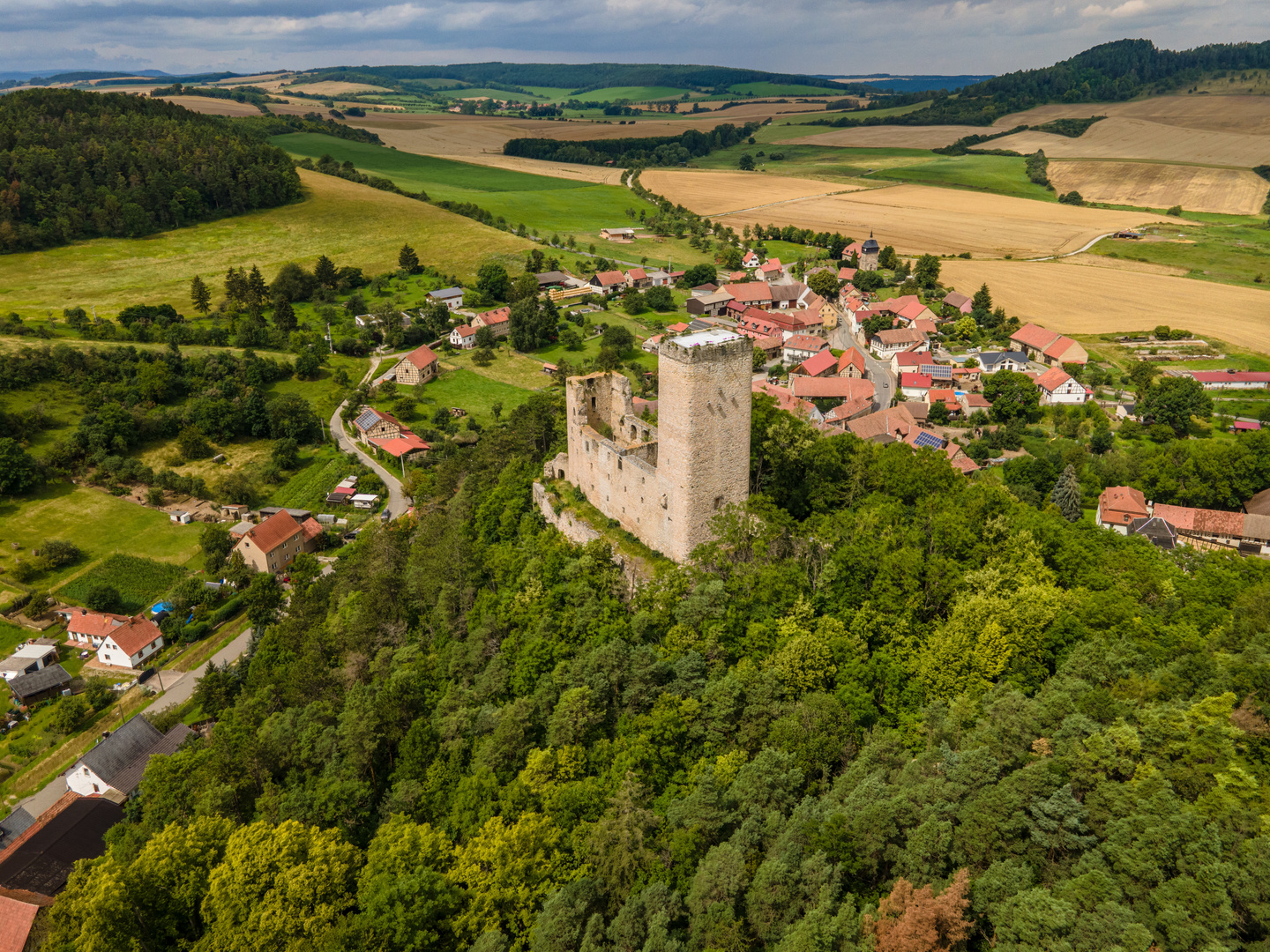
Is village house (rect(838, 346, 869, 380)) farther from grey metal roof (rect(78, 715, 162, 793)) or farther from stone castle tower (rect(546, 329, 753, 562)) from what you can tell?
grey metal roof (rect(78, 715, 162, 793))

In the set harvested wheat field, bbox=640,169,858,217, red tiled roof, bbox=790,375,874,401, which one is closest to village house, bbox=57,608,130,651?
red tiled roof, bbox=790,375,874,401

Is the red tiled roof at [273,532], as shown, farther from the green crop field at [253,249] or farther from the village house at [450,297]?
the green crop field at [253,249]

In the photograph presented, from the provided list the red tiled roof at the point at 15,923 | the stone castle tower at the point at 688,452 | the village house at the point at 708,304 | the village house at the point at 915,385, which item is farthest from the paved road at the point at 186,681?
the village house at the point at 708,304

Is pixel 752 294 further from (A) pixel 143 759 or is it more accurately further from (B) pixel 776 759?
(B) pixel 776 759

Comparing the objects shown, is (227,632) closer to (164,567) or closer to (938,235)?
(164,567)

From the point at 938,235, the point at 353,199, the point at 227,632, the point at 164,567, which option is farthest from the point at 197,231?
the point at 938,235
